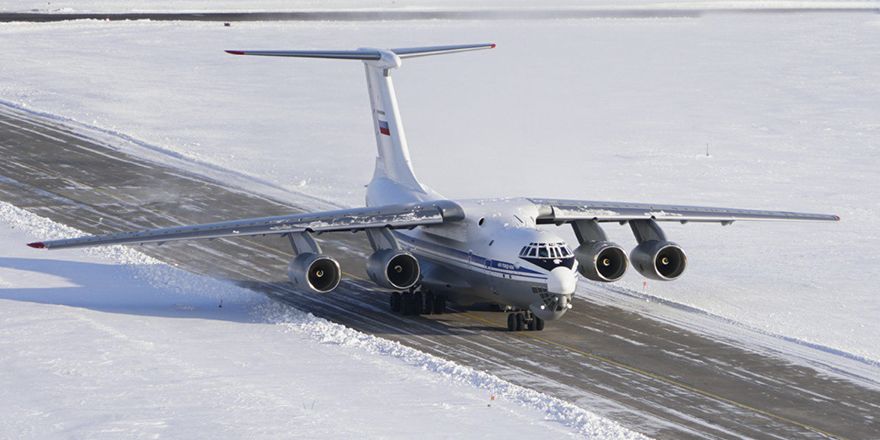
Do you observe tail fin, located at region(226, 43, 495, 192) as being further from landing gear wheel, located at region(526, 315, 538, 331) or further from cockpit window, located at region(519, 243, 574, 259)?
cockpit window, located at region(519, 243, 574, 259)

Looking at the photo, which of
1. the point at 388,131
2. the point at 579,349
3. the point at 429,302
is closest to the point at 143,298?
the point at 429,302

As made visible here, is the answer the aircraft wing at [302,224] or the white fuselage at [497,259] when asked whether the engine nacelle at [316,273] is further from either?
the white fuselage at [497,259]

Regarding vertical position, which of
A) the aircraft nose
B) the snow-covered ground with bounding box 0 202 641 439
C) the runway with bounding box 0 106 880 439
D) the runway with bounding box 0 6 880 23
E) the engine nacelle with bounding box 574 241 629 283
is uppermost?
the runway with bounding box 0 6 880 23

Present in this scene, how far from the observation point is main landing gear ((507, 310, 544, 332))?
27.5 meters

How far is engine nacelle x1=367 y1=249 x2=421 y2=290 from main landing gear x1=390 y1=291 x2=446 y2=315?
2.79 feet

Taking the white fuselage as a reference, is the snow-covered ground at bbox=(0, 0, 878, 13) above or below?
above

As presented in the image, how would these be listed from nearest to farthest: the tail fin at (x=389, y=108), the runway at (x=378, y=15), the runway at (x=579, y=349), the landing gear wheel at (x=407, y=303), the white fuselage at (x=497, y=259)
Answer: the runway at (x=579, y=349) < the white fuselage at (x=497, y=259) < the landing gear wheel at (x=407, y=303) < the tail fin at (x=389, y=108) < the runway at (x=378, y=15)

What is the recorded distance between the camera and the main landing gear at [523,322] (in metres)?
27.5

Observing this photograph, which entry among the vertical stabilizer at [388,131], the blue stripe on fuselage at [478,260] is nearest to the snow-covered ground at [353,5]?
the vertical stabilizer at [388,131]

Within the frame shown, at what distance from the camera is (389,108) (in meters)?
32.8

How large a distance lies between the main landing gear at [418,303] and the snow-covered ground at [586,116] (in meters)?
5.62

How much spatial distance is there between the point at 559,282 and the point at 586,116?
3244 centimetres

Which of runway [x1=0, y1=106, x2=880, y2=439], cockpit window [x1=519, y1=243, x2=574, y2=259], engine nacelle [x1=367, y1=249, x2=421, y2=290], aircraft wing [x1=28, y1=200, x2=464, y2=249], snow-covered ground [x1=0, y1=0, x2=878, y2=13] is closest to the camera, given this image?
runway [x1=0, y1=106, x2=880, y2=439]

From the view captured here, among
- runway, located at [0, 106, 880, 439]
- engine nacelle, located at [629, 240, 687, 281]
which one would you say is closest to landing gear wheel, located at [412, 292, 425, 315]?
runway, located at [0, 106, 880, 439]
